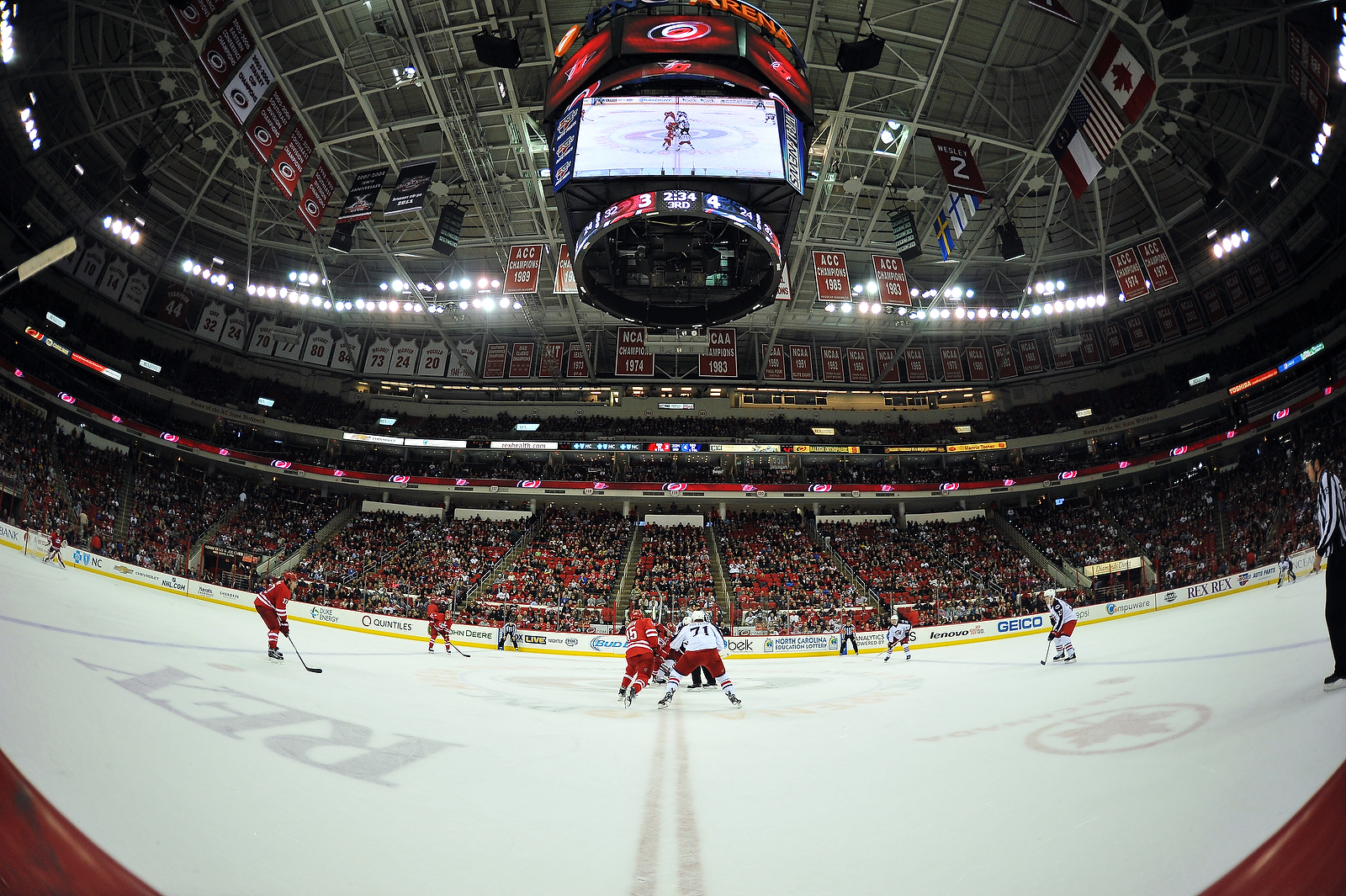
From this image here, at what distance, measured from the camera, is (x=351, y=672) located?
9.03m

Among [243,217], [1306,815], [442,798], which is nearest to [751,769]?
[442,798]

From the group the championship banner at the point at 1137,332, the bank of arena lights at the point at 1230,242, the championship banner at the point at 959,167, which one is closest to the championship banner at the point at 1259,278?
the bank of arena lights at the point at 1230,242

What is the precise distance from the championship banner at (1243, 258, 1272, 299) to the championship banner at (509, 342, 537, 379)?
37900mm

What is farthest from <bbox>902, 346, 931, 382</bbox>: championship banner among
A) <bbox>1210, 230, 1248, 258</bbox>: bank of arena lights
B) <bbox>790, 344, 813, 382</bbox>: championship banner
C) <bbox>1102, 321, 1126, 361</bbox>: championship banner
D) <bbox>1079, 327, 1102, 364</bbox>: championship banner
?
<bbox>1210, 230, 1248, 258</bbox>: bank of arena lights

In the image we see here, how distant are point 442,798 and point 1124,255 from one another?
28.6 meters

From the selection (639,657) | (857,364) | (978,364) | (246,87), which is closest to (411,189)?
(246,87)

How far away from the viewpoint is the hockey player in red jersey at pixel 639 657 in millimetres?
8617

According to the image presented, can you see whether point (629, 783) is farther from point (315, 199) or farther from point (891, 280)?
point (891, 280)

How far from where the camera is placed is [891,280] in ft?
80.8

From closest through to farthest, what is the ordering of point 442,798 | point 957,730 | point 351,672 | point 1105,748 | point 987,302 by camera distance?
1. point 442,798
2. point 1105,748
3. point 957,730
4. point 351,672
5. point 987,302

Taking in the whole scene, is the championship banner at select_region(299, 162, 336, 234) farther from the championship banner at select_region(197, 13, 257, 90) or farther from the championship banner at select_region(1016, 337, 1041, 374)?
the championship banner at select_region(1016, 337, 1041, 374)

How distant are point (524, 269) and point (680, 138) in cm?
1111

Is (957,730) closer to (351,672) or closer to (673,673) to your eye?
(673,673)

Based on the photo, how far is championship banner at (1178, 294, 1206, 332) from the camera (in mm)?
33531
